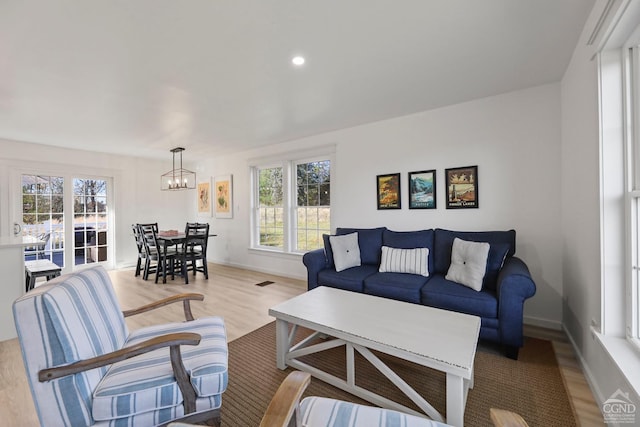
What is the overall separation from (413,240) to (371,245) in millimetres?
537

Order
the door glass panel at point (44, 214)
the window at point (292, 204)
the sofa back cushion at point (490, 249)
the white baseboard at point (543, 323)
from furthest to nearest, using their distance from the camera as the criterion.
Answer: the door glass panel at point (44, 214) → the window at point (292, 204) → the white baseboard at point (543, 323) → the sofa back cushion at point (490, 249)

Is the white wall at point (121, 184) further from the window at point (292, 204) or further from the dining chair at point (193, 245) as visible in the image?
the window at point (292, 204)

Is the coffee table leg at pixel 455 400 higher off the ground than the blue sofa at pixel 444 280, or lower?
lower

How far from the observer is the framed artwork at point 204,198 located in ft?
20.8

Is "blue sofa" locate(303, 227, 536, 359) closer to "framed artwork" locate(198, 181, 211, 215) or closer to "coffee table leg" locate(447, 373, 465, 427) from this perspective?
"coffee table leg" locate(447, 373, 465, 427)

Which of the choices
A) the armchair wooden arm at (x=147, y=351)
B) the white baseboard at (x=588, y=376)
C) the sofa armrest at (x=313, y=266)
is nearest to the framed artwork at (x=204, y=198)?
the sofa armrest at (x=313, y=266)

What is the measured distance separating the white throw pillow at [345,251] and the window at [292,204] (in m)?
1.04

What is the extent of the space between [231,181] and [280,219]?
1518 mm

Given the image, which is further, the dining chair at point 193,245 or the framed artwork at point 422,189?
the dining chair at point 193,245

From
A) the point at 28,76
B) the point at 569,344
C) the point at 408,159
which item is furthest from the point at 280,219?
the point at 569,344

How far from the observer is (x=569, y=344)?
7.90 ft

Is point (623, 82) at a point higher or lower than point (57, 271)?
higher

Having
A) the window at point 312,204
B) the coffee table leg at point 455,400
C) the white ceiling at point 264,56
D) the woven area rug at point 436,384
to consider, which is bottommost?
the woven area rug at point 436,384

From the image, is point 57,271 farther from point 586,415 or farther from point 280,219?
point 586,415
